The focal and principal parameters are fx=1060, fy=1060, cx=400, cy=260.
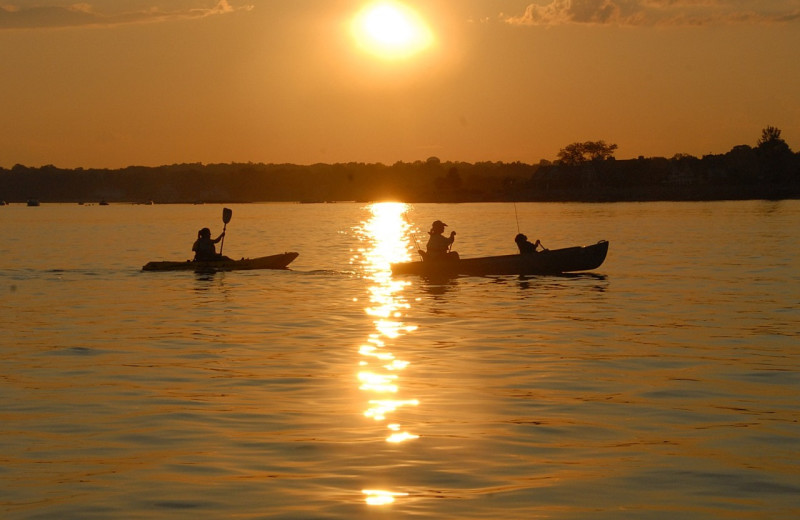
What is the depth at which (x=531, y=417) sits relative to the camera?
468 inches

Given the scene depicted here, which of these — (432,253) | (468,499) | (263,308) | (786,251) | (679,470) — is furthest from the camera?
(786,251)

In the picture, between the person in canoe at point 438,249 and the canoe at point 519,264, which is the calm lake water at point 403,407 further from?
the canoe at point 519,264

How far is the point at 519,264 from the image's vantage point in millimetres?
33875

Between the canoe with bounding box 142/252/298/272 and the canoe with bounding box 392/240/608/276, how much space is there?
5.28m

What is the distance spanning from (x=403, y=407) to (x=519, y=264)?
2182cm

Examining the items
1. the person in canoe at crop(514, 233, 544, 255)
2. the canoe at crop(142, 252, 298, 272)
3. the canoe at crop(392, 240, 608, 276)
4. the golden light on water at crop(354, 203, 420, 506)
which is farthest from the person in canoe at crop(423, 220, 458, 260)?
the canoe at crop(142, 252, 298, 272)

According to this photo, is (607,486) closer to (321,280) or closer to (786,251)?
(321,280)

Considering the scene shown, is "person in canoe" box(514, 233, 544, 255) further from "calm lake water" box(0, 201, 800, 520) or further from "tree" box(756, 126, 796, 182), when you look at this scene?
"tree" box(756, 126, 796, 182)

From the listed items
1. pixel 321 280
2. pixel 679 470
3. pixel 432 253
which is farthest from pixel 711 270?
pixel 679 470

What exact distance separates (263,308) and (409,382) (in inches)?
451

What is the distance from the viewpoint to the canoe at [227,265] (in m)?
35.3

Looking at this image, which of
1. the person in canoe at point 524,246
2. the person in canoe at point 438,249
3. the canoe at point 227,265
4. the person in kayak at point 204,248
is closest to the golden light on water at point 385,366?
the person in canoe at point 438,249

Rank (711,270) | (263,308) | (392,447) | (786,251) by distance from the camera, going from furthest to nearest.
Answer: (786,251)
(711,270)
(263,308)
(392,447)

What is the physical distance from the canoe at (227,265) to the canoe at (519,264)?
5284mm
